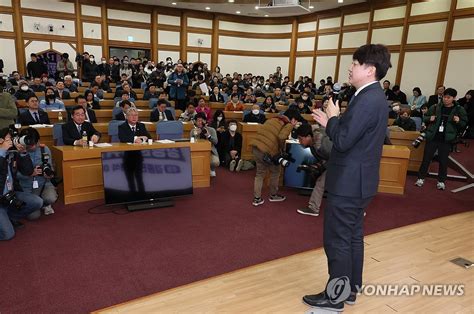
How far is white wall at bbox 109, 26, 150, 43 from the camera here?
13.5m

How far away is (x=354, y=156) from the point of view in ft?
6.22

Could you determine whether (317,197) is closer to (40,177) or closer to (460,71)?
(40,177)

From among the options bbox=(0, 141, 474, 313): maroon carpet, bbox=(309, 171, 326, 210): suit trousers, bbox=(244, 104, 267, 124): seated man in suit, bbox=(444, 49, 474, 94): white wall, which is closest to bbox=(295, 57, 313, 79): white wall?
bbox=(444, 49, 474, 94): white wall

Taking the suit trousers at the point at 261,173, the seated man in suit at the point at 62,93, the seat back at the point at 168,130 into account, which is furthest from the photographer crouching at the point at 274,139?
the seated man in suit at the point at 62,93

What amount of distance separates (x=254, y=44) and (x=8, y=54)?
983cm

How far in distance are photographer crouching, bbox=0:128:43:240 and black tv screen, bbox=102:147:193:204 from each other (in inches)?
28.1

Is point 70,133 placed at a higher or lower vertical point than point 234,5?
lower

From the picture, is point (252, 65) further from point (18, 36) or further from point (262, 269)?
point (262, 269)

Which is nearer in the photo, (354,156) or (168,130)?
(354,156)

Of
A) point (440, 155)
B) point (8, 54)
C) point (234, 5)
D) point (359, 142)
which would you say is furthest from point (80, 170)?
point (234, 5)

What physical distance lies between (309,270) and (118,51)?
13244mm

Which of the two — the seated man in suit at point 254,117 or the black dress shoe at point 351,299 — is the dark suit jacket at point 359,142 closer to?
the black dress shoe at point 351,299

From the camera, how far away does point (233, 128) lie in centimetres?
641

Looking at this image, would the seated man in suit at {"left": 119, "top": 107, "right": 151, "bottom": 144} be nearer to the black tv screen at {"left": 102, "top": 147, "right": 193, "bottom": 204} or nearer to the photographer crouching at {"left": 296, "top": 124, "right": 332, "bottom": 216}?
the black tv screen at {"left": 102, "top": 147, "right": 193, "bottom": 204}
